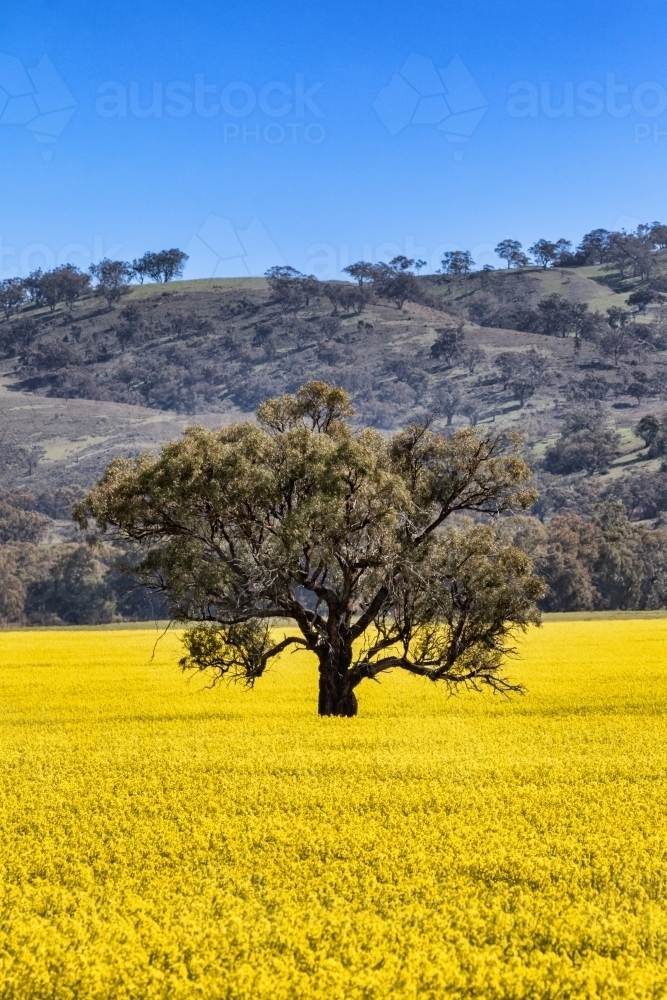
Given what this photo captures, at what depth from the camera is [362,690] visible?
28547mm

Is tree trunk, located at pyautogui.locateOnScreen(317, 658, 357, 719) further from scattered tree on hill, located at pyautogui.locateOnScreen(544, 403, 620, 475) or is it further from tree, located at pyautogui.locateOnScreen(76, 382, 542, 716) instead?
scattered tree on hill, located at pyautogui.locateOnScreen(544, 403, 620, 475)

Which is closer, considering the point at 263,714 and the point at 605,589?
the point at 263,714

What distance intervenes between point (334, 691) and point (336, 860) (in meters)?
11.7

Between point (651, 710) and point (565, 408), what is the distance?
578 ft

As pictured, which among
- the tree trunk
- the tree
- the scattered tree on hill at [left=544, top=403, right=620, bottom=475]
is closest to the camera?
the tree

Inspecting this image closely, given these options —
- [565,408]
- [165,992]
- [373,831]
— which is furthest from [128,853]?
[565,408]

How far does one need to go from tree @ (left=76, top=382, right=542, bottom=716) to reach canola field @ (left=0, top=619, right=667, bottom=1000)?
193 centimetres

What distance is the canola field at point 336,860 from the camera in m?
7.86

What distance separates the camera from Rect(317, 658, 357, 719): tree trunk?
72.6 ft

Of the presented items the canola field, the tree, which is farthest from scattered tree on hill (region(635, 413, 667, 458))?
the canola field

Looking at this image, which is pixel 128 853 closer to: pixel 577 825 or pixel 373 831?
pixel 373 831

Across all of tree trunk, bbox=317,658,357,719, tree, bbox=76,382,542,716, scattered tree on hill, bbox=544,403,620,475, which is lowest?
tree trunk, bbox=317,658,357,719

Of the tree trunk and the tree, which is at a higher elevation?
the tree

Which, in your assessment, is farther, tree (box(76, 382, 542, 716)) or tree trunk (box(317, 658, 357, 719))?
tree trunk (box(317, 658, 357, 719))
